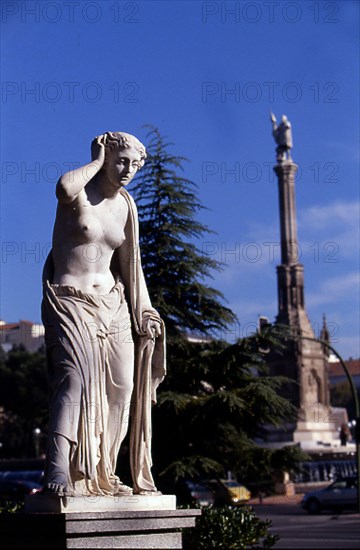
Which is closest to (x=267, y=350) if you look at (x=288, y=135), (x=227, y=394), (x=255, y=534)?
(x=227, y=394)

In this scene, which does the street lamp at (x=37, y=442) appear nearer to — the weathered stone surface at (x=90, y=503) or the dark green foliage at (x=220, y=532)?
the dark green foliage at (x=220, y=532)

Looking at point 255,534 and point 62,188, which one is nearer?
point 62,188

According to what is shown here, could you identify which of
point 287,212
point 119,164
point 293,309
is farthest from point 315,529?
point 287,212

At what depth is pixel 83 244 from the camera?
7008 millimetres

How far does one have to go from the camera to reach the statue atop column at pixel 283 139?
76062 mm

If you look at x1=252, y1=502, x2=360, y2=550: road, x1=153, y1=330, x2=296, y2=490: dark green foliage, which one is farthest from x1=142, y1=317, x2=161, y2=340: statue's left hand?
x1=252, y1=502, x2=360, y2=550: road

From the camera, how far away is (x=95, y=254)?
706 centimetres

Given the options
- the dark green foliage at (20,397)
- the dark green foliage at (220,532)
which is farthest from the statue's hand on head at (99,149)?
the dark green foliage at (20,397)

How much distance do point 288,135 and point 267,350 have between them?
202ft

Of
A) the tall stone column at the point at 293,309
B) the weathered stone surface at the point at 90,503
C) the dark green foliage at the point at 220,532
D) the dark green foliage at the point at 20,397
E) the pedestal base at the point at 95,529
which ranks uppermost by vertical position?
the tall stone column at the point at 293,309

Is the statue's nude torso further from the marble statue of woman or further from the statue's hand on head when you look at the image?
the statue's hand on head

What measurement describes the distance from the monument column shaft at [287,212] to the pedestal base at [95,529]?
220ft

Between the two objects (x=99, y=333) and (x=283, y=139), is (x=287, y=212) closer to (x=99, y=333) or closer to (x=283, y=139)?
(x=283, y=139)

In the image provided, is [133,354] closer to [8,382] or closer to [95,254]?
[95,254]
